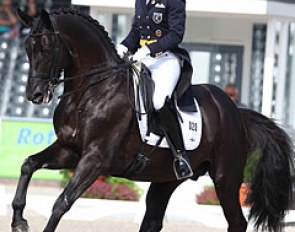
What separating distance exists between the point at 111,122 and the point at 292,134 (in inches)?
123

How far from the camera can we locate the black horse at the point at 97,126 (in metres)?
7.92

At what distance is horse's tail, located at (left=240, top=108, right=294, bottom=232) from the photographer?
9844 mm

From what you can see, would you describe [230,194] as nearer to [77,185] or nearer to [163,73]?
[163,73]

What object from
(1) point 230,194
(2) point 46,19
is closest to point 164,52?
(2) point 46,19

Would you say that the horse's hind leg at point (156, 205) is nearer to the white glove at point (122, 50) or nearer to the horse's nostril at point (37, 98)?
the white glove at point (122, 50)

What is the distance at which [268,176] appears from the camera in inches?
392

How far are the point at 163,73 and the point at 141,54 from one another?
31cm

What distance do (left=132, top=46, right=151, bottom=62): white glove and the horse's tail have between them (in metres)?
1.85

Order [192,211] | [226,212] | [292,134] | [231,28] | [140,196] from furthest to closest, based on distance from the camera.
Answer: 1. [231,28]
2. [140,196]
3. [192,211]
4. [292,134]
5. [226,212]

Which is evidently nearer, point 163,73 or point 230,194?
point 163,73

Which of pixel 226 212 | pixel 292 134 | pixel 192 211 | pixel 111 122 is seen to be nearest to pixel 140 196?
pixel 192 211

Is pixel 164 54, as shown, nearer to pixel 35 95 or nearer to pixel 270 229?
pixel 35 95

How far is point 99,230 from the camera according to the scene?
11492 mm

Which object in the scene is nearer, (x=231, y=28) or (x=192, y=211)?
(x=192, y=211)
